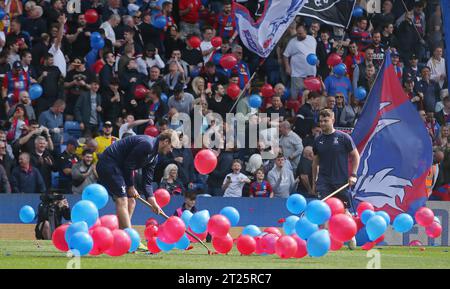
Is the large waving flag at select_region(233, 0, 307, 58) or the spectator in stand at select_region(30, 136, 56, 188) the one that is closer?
the spectator in stand at select_region(30, 136, 56, 188)

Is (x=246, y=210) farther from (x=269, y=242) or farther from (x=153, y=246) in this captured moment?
(x=269, y=242)

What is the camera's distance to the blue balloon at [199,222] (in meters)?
15.7

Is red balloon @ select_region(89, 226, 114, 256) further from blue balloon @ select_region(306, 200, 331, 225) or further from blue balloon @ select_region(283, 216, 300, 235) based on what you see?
blue balloon @ select_region(283, 216, 300, 235)

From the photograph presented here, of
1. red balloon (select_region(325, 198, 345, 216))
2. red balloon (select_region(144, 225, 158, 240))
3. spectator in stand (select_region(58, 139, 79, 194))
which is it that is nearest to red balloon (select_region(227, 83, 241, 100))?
spectator in stand (select_region(58, 139, 79, 194))

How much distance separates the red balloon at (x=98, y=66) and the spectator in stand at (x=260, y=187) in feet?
14.6

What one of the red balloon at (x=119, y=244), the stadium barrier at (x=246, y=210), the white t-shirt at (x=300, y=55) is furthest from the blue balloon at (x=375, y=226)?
the white t-shirt at (x=300, y=55)

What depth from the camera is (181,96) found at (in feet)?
77.9

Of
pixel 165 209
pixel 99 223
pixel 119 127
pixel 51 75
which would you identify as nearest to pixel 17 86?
pixel 51 75

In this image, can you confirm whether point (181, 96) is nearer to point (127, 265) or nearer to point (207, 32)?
point (207, 32)

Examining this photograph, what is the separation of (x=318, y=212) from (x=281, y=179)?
8166 mm

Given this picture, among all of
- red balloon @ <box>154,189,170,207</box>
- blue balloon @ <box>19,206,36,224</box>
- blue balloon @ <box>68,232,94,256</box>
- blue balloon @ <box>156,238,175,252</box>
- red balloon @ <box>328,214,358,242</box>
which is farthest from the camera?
blue balloon @ <box>19,206,36,224</box>

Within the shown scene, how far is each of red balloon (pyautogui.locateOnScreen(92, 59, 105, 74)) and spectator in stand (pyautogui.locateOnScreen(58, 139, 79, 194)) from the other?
2429mm

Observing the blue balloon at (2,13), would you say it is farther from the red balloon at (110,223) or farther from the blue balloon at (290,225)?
the red balloon at (110,223)

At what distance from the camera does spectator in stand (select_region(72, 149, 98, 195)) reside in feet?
72.0
